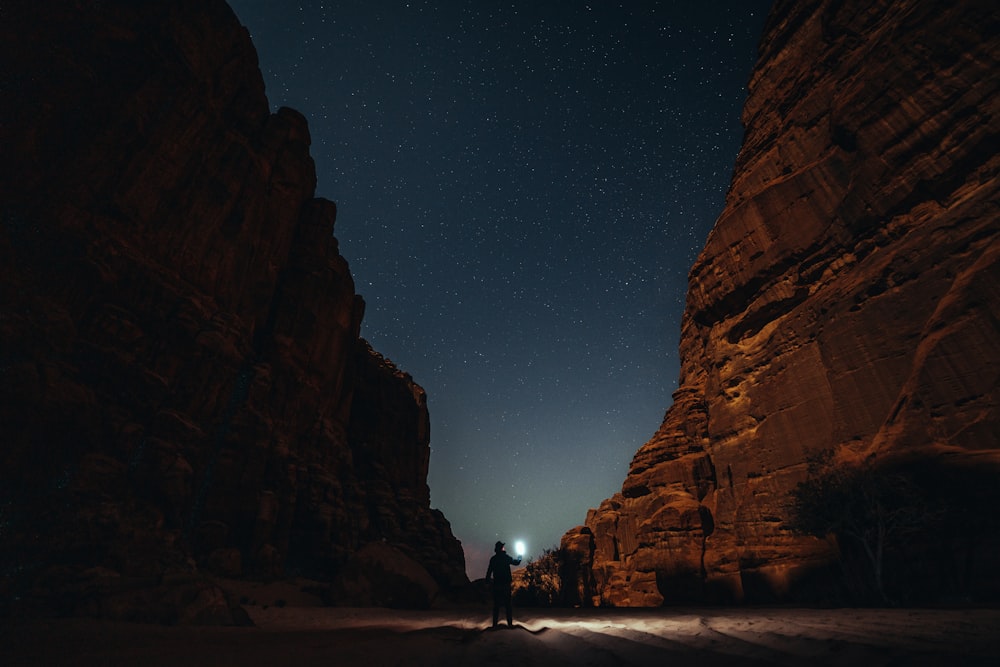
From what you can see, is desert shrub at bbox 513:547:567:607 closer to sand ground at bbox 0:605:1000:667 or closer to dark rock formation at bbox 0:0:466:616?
dark rock formation at bbox 0:0:466:616

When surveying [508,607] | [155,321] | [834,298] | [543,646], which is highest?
[155,321]

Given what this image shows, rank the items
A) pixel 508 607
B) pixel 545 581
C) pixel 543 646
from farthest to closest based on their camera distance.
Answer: pixel 545 581 → pixel 508 607 → pixel 543 646

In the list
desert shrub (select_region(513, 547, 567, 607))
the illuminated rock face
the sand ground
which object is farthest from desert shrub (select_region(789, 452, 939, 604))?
desert shrub (select_region(513, 547, 567, 607))

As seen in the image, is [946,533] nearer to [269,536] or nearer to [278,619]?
[278,619]

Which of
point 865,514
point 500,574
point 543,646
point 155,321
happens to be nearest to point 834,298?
point 865,514

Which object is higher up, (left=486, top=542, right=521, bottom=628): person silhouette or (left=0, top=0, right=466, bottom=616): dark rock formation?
(left=0, top=0, right=466, bottom=616): dark rock formation

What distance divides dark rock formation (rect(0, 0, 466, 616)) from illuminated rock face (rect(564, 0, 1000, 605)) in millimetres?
22050

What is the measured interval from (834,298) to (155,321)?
40.6m

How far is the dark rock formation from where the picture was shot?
19391mm

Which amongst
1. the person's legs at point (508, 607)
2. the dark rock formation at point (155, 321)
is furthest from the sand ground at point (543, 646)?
the dark rock formation at point (155, 321)

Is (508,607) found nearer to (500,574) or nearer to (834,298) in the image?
(500,574)

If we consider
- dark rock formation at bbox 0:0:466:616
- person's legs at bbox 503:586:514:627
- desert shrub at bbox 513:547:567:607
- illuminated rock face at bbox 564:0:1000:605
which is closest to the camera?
person's legs at bbox 503:586:514:627

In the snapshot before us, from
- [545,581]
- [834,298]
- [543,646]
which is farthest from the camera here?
[545,581]

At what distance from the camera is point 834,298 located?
24125 millimetres
